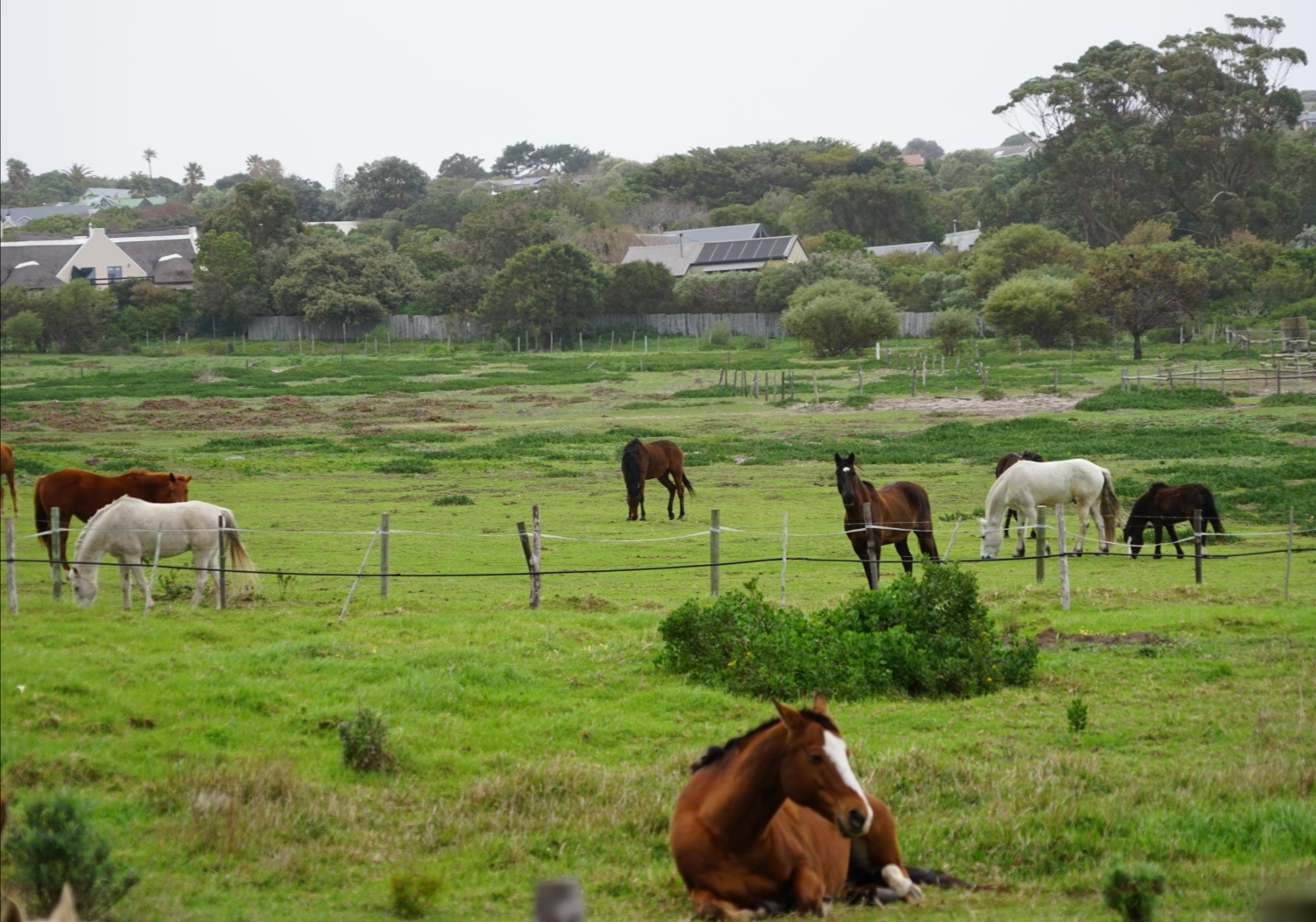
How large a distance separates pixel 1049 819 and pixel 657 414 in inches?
1342

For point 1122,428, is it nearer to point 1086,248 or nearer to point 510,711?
point 510,711

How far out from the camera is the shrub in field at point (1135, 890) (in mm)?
5871

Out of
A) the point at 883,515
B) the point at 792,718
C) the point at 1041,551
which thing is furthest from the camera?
the point at 1041,551

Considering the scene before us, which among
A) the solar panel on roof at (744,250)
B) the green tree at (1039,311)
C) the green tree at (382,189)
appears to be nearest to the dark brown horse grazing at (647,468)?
the green tree at (1039,311)

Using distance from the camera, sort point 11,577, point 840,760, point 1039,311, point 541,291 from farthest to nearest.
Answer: point 541,291 → point 1039,311 → point 11,577 → point 840,760

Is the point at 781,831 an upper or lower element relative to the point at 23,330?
lower

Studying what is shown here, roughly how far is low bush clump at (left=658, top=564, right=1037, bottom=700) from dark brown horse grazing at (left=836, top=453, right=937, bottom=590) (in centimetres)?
366

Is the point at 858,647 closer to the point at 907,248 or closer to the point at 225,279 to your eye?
the point at 225,279

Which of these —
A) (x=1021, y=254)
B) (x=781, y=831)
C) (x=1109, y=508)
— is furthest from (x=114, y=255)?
(x=781, y=831)

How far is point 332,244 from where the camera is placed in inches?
2830

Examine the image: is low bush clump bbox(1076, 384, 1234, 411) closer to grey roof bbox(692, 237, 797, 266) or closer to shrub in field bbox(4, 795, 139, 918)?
shrub in field bbox(4, 795, 139, 918)

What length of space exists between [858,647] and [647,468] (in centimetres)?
1168

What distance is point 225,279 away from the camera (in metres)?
69.4

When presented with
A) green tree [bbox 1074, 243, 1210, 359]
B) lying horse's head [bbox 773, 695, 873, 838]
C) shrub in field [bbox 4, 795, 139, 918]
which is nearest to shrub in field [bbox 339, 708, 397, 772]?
shrub in field [bbox 4, 795, 139, 918]
